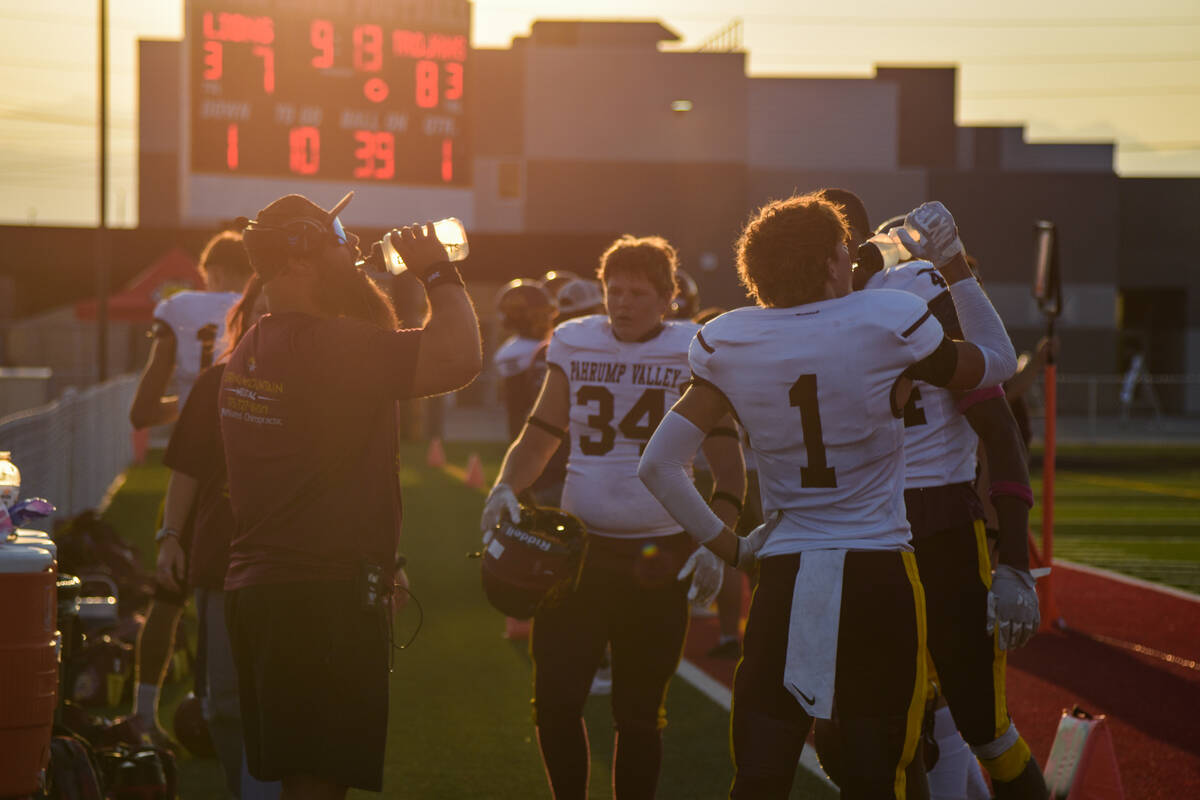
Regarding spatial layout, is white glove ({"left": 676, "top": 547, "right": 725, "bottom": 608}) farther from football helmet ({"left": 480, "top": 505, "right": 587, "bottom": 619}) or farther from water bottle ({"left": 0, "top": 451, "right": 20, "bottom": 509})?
water bottle ({"left": 0, "top": 451, "right": 20, "bottom": 509})

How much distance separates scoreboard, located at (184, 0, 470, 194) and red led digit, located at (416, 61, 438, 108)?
2 cm

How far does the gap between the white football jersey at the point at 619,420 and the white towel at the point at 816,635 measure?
53.7 inches

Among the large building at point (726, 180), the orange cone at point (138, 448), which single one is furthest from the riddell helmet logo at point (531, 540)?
the large building at point (726, 180)

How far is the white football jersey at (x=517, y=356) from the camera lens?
8242mm

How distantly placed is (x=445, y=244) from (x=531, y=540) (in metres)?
1.35

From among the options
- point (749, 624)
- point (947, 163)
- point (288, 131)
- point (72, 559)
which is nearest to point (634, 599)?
point (749, 624)

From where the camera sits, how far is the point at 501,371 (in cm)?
855

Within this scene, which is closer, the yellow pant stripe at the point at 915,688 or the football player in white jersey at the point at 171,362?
the yellow pant stripe at the point at 915,688

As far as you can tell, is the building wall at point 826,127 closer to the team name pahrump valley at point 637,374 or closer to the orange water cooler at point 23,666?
the team name pahrump valley at point 637,374

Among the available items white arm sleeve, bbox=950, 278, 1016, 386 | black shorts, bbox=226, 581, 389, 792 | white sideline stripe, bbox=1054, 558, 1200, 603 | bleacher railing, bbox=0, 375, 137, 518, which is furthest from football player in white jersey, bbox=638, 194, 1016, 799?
white sideline stripe, bbox=1054, 558, 1200, 603

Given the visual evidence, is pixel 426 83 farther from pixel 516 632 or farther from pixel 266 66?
→ pixel 516 632

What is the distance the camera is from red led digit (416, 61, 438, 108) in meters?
23.2

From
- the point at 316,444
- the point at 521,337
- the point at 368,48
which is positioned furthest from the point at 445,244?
the point at 368,48

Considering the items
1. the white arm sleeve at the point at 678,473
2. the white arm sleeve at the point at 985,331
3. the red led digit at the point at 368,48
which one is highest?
the red led digit at the point at 368,48
